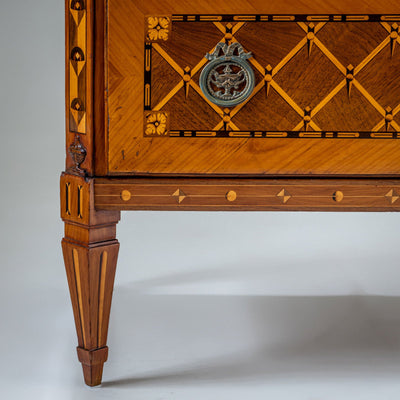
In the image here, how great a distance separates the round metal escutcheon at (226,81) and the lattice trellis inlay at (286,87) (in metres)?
0.02

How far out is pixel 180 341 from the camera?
6.47ft

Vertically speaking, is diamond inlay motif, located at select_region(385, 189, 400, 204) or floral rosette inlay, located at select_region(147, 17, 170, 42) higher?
floral rosette inlay, located at select_region(147, 17, 170, 42)

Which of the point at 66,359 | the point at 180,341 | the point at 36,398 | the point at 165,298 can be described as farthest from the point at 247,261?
the point at 36,398

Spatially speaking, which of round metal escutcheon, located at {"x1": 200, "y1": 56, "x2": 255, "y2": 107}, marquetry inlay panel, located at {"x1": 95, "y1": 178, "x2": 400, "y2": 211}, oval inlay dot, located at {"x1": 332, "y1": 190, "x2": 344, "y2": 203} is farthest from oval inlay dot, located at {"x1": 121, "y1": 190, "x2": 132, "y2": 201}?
oval inlay dot, located at {"x1": 332, "y1": 190, "x2": 344, "y2": 203}

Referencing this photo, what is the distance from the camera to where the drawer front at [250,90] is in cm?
162

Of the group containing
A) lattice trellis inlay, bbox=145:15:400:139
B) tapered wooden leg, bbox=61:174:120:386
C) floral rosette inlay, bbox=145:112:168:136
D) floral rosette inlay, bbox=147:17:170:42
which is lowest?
tapered wooden leg, bbox=61:174:120:386

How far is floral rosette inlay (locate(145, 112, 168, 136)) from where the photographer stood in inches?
64.7

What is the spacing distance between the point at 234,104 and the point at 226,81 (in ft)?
0.14

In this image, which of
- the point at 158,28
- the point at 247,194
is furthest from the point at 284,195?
the point at 158,28

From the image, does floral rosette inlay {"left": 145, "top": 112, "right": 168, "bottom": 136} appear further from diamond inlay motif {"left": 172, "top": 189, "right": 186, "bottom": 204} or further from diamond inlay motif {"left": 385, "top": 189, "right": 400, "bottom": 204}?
diamond inlay motif {"left": 385, "top": 189, "right": 400, "bottom": 204}

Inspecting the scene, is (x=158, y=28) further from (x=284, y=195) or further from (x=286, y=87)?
(x=284, y=195)

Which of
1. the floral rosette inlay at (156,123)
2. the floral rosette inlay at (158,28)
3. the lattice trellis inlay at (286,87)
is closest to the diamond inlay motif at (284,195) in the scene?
the lattice trellis inlay at (286,87)

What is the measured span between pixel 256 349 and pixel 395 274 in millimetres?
720

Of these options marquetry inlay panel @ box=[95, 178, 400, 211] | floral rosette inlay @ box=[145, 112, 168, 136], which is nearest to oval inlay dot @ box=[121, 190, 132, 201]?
marquetry inlay panel @ box=[95, 178, 400, 211]
